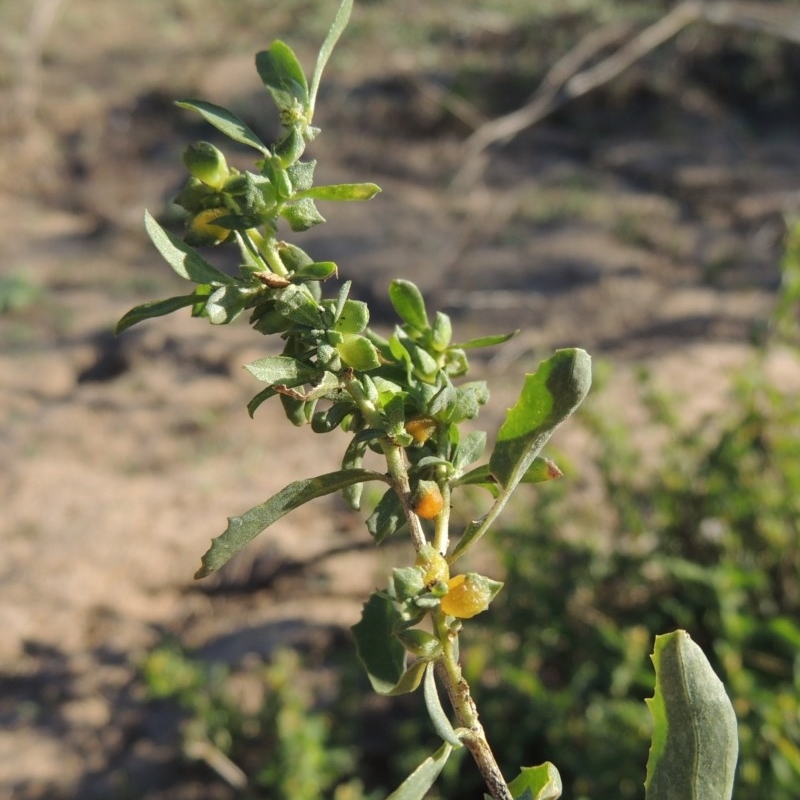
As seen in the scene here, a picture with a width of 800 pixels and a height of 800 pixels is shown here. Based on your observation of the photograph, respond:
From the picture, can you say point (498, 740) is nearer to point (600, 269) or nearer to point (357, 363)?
point (357, 363)

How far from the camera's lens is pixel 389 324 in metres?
3.75

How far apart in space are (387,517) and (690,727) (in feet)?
0.69

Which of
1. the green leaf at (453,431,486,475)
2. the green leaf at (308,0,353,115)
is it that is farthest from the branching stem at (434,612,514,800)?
the green leaf at (308,0,353,115)

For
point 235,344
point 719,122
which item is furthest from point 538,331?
point 719,122

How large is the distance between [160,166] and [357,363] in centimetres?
503

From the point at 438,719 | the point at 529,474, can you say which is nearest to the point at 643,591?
the point at 529,474

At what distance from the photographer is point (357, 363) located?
501 mm

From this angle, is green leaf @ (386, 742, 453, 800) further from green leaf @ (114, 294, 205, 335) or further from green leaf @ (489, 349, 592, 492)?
green leaf @ (114, 294, 205, 335)

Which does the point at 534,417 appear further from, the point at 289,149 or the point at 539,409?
the point at 289,149

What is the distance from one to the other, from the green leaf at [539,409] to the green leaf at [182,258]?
7.0 inches

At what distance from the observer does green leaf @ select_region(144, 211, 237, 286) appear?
1.53ft

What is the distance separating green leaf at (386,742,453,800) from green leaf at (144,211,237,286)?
0.28 metres

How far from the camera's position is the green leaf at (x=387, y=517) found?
0.52 meters

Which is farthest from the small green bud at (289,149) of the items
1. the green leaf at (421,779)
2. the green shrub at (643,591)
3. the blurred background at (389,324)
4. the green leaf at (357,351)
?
the green shrub at (643,591)
